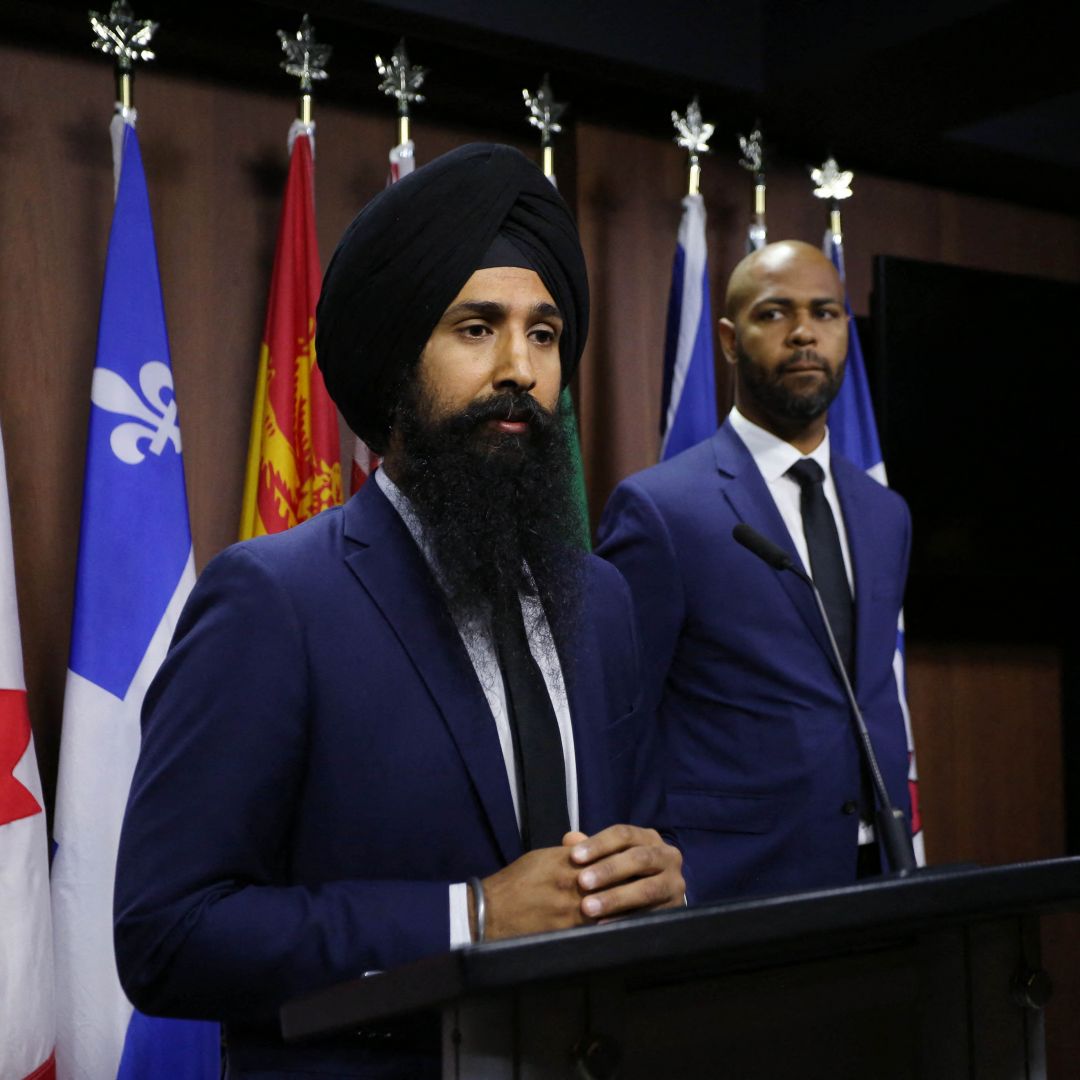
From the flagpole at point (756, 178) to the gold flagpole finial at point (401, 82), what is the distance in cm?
104

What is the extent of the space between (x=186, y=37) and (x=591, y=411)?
1420 millimetres

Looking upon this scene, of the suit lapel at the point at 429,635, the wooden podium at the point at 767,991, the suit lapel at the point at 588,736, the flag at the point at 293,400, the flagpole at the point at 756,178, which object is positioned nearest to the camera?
the wooden podium at the point at 767,991

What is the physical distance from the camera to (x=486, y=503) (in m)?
1.64

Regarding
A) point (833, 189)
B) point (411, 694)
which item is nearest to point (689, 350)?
point (833, 189)

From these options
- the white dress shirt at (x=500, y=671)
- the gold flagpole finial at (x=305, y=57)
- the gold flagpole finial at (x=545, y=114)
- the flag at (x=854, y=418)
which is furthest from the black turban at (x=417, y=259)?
the flag at (x=854, y=418)

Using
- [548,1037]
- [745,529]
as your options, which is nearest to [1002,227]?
[745,529]

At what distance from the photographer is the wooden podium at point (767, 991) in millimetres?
912

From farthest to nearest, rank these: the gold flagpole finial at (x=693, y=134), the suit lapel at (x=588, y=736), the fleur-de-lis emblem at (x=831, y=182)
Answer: the fleur-de-lis emblem at (x=831, y=182)
the gold flagpole finial at (x=693, y=134)
the suit lapel at (x=588, y=736)

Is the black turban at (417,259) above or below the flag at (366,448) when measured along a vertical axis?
below

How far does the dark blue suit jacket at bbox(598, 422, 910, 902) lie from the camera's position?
2834 mm

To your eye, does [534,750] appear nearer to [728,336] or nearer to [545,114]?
[728,336]

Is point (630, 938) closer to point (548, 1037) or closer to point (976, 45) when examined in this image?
point (548, 1037)

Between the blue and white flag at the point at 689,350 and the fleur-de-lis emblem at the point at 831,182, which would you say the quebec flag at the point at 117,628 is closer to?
the blue and white flag at the point at 689,350

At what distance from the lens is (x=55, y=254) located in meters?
3.16
